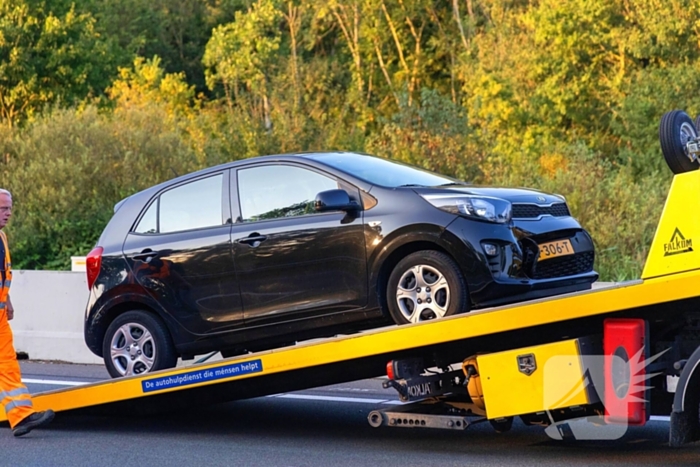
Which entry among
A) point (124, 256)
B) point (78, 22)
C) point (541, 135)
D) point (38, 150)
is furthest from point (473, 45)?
point (124, 256)

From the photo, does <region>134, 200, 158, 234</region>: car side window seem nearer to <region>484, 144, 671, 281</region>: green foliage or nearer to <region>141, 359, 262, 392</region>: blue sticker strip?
<region>141, 359, 262, 392</region>: blue sticker strip

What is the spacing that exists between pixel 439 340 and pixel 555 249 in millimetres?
1366

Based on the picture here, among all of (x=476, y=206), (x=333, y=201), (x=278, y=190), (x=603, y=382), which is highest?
(x=278, y=190)

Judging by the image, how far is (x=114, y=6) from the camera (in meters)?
48.5

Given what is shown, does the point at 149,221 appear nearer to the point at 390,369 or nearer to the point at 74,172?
the point at 390,369

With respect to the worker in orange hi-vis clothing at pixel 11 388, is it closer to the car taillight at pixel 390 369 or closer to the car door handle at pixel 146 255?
the car door handle at pixel 146 255

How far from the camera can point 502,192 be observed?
25.7ft

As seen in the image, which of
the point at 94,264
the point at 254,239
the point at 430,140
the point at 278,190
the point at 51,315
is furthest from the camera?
the point at 430,140

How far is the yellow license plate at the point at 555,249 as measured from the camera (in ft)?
25.4

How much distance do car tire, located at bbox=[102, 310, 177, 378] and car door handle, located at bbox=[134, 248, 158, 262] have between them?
0.43m

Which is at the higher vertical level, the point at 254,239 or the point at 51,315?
the point at 254,239

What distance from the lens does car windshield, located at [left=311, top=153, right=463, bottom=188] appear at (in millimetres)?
8047

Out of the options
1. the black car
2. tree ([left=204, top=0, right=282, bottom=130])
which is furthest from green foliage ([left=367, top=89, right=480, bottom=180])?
tree ([left=204, top=0, right=282, bottom=130])

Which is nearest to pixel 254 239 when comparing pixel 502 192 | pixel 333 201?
pixel 333 201
